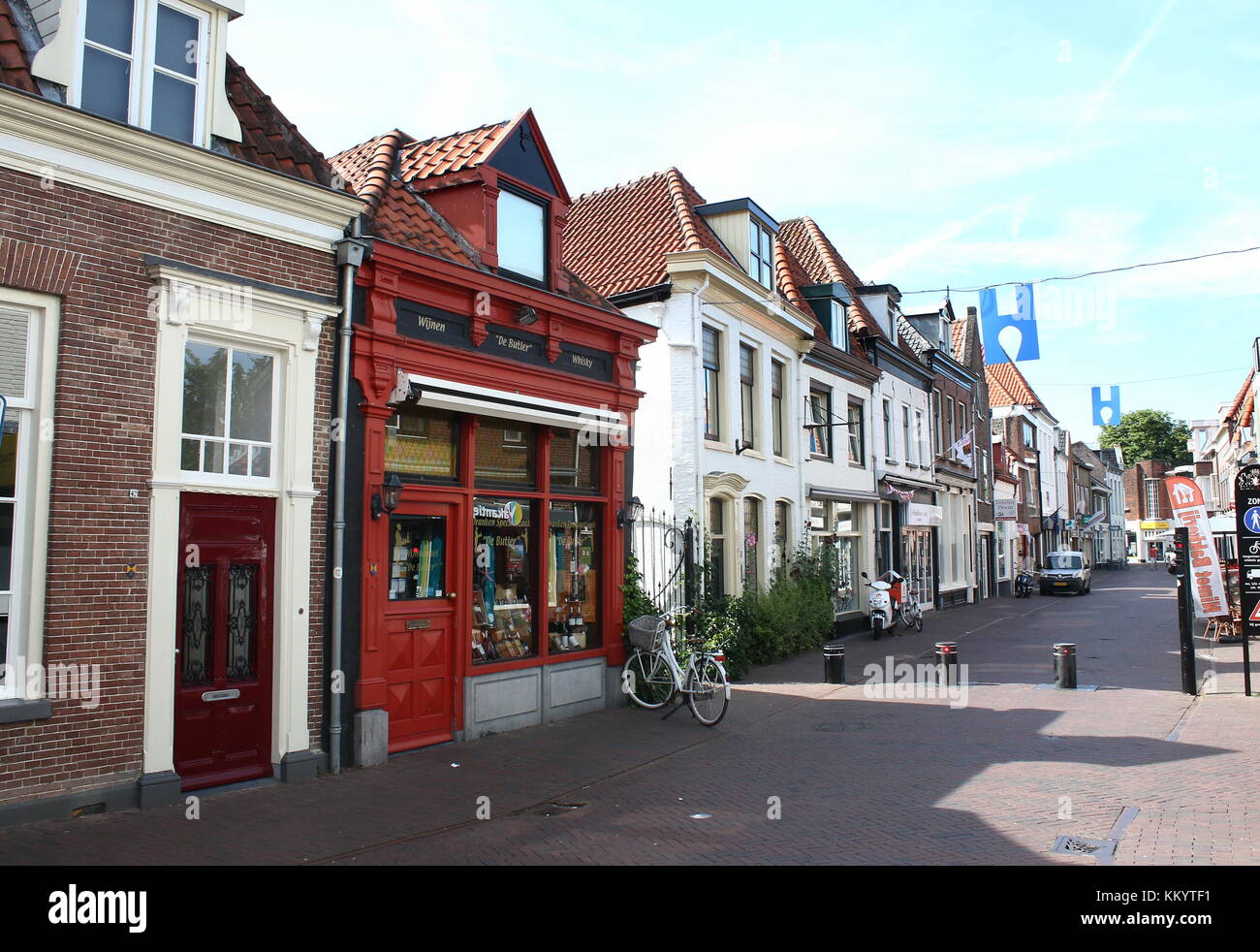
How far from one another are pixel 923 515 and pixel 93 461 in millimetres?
23942

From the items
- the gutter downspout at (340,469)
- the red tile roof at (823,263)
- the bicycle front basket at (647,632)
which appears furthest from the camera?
the red tile roof at (823,263)

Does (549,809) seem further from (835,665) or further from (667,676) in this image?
(835,665)

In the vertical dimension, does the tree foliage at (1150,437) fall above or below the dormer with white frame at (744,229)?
above

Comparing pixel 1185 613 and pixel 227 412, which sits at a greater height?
pixel 227 412

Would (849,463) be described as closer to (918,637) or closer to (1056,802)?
(918,637)

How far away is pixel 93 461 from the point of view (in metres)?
7.07

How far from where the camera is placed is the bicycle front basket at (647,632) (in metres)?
11.6

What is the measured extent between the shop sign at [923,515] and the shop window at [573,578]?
1639 cm

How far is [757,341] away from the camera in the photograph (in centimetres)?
1817

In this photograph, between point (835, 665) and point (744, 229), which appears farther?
point (744, 229)

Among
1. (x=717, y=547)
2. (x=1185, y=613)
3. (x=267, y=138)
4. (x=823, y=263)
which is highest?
(x=823, y=263)

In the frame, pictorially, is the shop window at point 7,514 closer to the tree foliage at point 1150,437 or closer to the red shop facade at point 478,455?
the red shop facade at point 478,455

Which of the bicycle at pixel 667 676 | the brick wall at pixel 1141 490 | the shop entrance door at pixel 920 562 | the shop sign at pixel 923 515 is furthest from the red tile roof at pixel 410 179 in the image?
the brick wall at pixel 1141 490

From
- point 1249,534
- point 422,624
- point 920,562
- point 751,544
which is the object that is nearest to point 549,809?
point 422,624
